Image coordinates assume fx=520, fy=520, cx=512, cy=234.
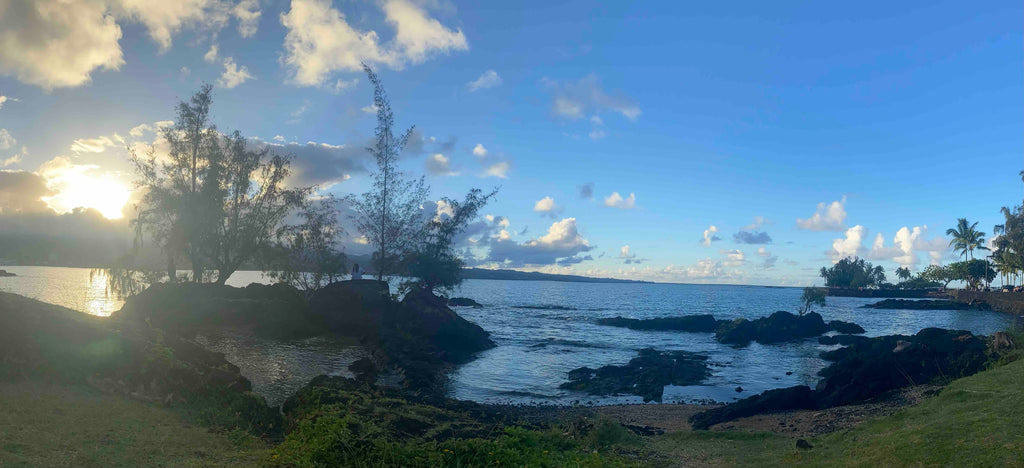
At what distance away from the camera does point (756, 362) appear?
41.3 meters

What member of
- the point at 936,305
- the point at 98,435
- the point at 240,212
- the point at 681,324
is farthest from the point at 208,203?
the point at 936,305

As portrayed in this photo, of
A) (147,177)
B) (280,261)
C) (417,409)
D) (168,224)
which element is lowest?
(417,409)

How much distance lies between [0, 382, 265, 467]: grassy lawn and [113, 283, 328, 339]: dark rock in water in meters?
22.4

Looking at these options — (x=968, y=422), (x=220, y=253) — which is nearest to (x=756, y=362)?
(x=968, y=422)

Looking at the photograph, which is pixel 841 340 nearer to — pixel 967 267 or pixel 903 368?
pixel 903 368

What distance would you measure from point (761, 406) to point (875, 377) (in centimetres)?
521

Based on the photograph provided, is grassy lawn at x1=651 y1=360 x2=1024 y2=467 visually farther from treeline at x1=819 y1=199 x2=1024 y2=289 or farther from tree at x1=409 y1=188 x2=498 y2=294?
treeline at x1=819 y1=199 x2=1024 y2=289

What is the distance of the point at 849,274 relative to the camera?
18212cm

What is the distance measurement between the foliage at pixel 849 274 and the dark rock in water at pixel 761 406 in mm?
191337

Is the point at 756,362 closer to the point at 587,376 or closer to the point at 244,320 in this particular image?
the point at 587,376

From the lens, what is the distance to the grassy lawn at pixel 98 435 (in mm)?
8891

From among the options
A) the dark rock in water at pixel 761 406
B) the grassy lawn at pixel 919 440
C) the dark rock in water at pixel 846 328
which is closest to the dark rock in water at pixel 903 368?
the dark rock in water at pixel 761 406

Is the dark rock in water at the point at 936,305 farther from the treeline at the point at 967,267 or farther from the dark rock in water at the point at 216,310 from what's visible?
the dark rock in water at the point at 216,310

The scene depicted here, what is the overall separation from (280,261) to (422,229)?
467 inches
